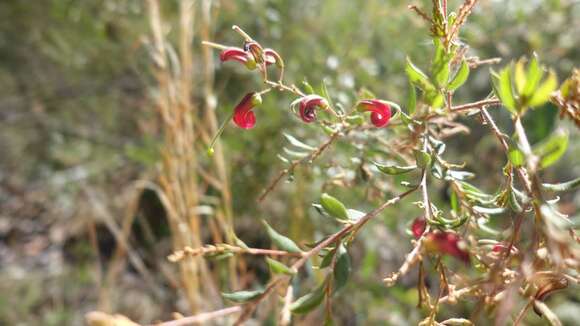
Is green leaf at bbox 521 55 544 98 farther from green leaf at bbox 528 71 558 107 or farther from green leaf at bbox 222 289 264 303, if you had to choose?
green leaf at bbox 222 289 264 303

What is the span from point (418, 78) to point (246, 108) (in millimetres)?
131

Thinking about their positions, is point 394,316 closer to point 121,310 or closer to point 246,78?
point 246,78

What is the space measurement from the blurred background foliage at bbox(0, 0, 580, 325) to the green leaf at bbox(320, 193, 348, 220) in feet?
1.26

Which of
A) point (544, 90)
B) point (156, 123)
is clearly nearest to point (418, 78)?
point (544, 90)

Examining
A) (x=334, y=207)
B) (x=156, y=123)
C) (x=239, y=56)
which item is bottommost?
(x=156, y=123)

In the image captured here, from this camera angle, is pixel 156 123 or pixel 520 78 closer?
pixel 520 78

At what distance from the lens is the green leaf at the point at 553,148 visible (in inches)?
11.6

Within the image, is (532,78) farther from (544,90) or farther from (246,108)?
(246,108)

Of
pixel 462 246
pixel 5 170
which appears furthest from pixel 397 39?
pixel 5 170

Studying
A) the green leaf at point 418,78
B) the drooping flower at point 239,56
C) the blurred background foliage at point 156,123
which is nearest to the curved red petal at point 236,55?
the drooping flower at point 239,56

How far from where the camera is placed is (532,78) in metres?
0.29

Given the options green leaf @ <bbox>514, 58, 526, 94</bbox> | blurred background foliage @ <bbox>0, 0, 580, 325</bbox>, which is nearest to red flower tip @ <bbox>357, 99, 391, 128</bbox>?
green leaf @ <bbox>514, 58, 526, 94</bbox>

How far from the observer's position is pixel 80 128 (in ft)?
6.60

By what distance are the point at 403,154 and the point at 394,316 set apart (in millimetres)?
895
